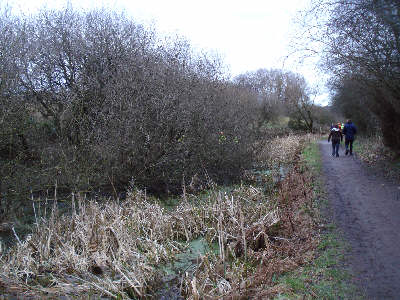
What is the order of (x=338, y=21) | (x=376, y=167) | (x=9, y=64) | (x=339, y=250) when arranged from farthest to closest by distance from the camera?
(x=376, y=167) → (x=338, y=21) → (x=9, y=64) → (x=339, y=250)

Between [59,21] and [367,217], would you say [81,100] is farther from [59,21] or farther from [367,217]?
[367,217]

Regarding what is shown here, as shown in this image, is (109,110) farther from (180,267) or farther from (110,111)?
(180,267)

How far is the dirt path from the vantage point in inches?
191

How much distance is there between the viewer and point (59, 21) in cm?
1427

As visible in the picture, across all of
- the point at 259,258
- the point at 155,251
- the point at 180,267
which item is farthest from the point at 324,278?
the point at 155,251

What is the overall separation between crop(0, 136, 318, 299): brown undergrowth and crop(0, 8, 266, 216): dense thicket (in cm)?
185

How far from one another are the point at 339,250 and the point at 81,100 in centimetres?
750

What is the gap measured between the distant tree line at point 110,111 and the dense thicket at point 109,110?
1.4 inches

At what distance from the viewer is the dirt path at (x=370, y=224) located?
15.9 ft

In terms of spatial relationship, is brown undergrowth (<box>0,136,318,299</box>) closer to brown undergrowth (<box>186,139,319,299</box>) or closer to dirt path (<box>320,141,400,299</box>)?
brown undergrowth (<box>186,139,319,299</box>)

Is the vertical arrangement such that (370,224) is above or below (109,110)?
below

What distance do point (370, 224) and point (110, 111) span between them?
688 cm

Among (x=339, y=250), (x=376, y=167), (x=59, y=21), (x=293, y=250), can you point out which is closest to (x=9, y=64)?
(x=59, y=21)

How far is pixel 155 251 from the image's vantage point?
6.49 m
